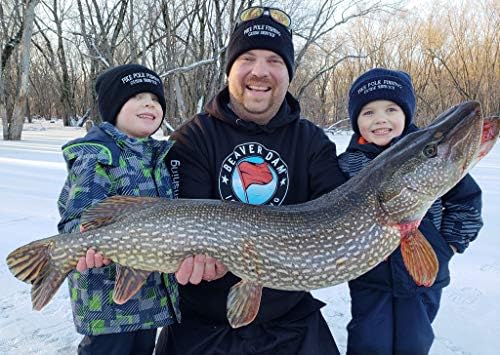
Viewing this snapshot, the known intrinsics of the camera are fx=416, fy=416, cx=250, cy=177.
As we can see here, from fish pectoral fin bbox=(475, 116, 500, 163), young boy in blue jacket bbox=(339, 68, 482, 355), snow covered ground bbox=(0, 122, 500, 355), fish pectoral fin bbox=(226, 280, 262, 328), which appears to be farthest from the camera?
snow covered ground bbox=(0, 122, 500, 355)

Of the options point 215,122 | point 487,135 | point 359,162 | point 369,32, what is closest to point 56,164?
point 215,122

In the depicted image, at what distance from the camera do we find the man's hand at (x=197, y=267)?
158 cm

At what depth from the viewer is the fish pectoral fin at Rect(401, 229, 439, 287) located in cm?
157

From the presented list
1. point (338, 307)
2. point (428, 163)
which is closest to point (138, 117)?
point (428, 163)

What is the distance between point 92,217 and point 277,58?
1125 mm

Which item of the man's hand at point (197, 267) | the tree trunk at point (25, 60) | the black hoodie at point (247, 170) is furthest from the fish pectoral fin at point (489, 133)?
the tree trunk at point (25, 60)

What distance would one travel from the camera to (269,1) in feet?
50.1

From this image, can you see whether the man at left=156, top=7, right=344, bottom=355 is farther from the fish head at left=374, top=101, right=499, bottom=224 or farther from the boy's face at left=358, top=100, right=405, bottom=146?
the fish head at left=374, top=101, right=499, bottom=224

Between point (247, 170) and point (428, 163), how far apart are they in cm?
77

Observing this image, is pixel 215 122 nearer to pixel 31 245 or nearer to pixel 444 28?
pixel 31 245

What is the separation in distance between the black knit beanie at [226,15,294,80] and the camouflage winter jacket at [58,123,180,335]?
623 mm

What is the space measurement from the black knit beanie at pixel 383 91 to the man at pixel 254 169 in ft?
0.80

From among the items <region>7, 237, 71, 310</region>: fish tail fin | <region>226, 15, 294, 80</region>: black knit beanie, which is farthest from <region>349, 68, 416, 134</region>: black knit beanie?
<region>7, 237, 71, 310</region>: fish tail fin

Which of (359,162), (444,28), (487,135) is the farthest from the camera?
(444,28)
